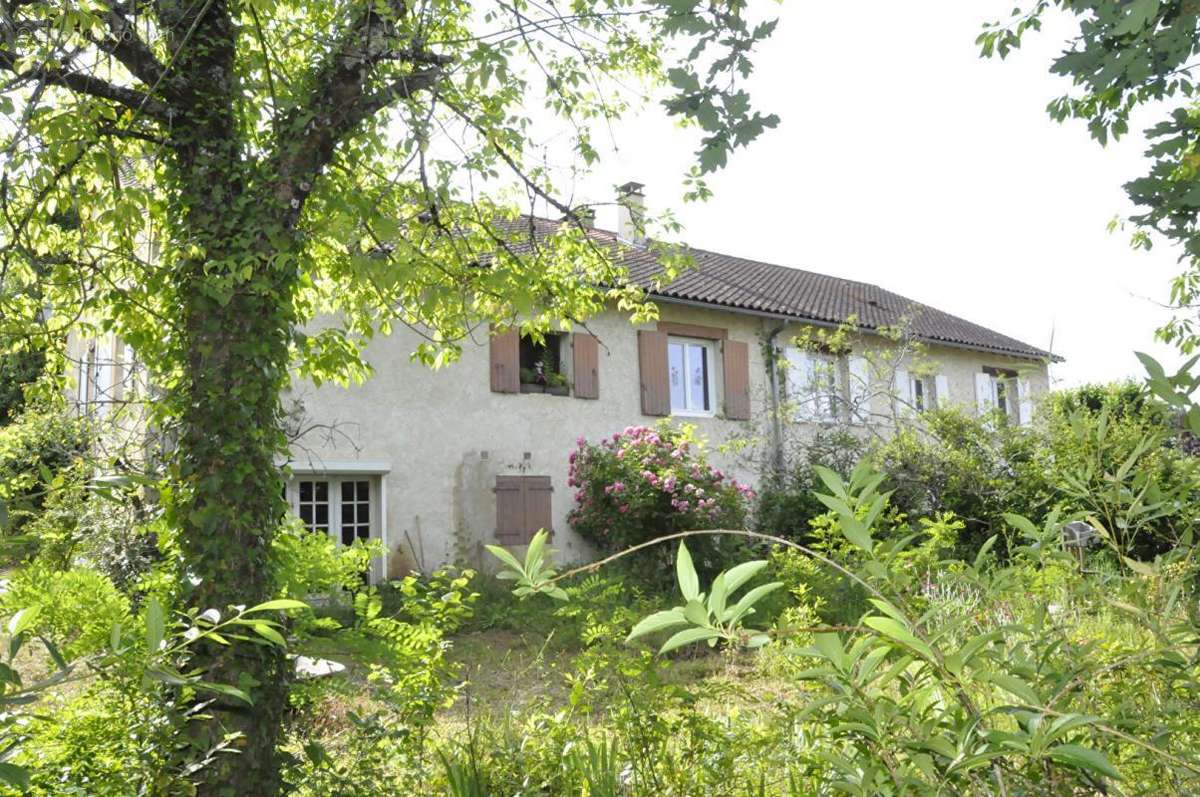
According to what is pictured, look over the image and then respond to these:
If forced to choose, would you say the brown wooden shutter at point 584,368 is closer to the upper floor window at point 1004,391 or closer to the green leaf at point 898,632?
the upper floor window at point 1004,391

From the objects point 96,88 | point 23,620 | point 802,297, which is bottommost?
point 23,620

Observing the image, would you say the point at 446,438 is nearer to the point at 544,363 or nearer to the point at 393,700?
the point at 544,363

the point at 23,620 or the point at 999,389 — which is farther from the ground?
the point at 999,389

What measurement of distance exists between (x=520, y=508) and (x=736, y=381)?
469cm

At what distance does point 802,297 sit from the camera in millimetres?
19594

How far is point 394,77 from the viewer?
18.5ft

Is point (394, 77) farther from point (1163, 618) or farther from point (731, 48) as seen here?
point (1163, 618)

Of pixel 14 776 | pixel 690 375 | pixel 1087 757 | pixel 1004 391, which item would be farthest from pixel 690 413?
pixel 14 776

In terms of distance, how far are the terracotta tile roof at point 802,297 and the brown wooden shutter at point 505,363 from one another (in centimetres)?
221

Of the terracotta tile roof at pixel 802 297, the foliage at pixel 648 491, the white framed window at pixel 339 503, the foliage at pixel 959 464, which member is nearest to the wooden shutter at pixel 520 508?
the foliage at pixel 648 491

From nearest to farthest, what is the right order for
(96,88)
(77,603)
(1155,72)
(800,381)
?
(1155,72) < (77,603) < (96,88) < (800,381)

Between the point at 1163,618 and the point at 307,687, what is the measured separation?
341 cm

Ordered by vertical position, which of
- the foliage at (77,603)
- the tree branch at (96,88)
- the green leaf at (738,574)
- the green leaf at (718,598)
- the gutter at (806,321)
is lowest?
the foliage at (77,603)

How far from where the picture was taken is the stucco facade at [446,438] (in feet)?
43.0
